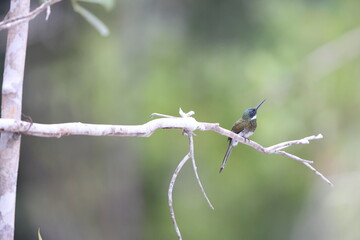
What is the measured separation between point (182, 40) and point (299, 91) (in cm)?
134

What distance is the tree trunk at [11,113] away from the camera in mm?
2223

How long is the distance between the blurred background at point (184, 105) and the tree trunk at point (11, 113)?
10.9 feet

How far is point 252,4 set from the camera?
6379 millimetres

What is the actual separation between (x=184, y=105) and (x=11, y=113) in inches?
171

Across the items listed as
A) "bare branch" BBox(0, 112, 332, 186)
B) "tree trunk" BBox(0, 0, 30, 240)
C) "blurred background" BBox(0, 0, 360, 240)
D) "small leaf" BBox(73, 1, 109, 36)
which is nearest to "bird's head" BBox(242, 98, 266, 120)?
"small leaf" BBox(73, 1, 109, 36)

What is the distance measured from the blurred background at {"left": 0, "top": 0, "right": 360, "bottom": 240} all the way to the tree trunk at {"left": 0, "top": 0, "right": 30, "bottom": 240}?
3.32m

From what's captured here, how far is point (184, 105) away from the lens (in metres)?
6.60

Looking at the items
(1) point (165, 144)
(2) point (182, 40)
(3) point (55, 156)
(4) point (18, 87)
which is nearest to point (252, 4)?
(2) point (182, 40)

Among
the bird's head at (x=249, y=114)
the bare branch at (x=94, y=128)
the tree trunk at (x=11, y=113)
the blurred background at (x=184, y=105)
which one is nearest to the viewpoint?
the bare branch at (x=94, y=128)

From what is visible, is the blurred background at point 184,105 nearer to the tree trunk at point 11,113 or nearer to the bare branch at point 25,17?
the tree trunk at point 11,113

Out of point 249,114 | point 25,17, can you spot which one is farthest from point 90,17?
point 25,17

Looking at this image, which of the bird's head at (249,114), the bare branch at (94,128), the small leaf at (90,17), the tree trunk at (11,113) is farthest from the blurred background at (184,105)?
the bare branch at (94,128)

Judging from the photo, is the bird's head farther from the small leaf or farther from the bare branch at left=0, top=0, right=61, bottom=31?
the bare branch at left=0, top=0, right=61, bottom=31

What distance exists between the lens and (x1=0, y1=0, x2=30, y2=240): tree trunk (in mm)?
2223
